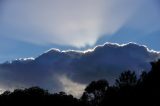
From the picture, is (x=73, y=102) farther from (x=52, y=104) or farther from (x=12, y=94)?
(x=12, y=94)

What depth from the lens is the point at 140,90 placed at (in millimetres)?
98125

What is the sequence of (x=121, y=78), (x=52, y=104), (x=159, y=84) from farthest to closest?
(x=52, y=104) → (x=121, y=78) → (x=159, y=84)

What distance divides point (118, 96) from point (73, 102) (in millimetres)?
41850

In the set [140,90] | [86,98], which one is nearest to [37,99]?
[86,98]

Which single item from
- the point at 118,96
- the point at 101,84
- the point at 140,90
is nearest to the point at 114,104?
the point at 118,96

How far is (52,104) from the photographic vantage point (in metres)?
143

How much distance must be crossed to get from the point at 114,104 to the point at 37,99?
45.3 m

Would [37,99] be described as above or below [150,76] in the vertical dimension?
above

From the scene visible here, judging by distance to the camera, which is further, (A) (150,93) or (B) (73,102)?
(B) (73,102)

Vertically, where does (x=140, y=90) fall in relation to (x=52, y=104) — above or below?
below

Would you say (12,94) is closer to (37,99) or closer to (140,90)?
(37,99)

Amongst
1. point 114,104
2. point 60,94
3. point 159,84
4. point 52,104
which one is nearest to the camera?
point 159,84

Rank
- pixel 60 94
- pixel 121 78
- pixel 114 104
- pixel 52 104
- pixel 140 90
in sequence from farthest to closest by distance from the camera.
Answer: pixel 60 94, pixel 52 104, pixel 121 78, pixel 114 104, pixel 140 90

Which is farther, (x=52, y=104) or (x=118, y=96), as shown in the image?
(x=52, y=104)
